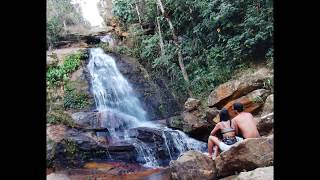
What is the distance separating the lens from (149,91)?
50.0 feet

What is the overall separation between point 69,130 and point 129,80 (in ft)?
16.0

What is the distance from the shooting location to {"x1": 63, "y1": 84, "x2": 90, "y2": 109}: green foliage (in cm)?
1393

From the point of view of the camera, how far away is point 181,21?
1567 centimetres

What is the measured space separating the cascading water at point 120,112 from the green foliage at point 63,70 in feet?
2.18

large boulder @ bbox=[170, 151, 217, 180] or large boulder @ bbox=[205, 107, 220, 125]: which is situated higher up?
large boulder @ bbox=[205, 107, 220, 125]

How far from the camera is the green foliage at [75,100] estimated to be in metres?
13.9

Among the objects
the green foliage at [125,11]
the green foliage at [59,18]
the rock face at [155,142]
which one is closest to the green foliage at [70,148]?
the rock face at [155,142]

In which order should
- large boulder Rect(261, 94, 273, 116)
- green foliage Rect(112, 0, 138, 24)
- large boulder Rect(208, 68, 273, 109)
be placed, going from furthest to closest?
green foliage Rect(112, 0, 138, 24)
large boulder Rect(208, 68, 273, 109)
large boulder Rect(261, 94, 273, 116)

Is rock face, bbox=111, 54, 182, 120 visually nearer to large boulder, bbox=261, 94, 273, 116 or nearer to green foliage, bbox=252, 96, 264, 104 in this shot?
green foliage, bbox=252, 96, 264, 104

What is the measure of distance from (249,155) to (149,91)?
Answer: 9.13 m

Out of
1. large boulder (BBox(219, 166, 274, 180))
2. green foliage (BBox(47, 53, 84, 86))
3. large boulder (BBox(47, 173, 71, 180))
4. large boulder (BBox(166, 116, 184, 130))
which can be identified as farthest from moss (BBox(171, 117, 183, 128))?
large boulder (BBox(219, 166, 274, 180))

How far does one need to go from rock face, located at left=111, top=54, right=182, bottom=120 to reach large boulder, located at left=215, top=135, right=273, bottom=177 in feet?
24.6
